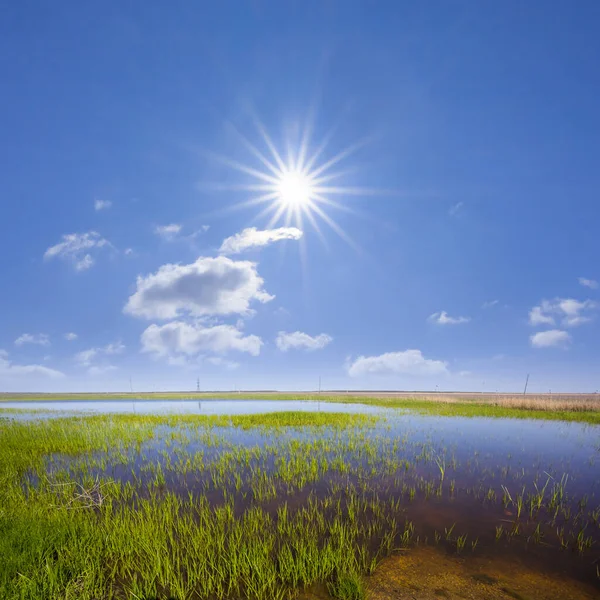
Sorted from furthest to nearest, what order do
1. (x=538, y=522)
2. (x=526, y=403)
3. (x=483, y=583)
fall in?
(x=526, y=403), (x=538, y=522), (x=483, y=583)

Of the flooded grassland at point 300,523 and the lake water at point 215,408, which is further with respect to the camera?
the lake water at point 215,408

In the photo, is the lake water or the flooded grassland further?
the lake water

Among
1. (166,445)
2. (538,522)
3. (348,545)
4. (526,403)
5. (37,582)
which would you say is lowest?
(526,403)

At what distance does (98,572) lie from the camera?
512 centimetres

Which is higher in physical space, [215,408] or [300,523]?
[300,523]

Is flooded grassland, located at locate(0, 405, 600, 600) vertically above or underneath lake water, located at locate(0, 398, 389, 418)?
above

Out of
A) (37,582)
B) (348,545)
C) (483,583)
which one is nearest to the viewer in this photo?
(37,582)

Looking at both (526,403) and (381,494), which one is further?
(526,403)

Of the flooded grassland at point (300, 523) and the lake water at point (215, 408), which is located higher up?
the flooded grassland at point (300, 523)

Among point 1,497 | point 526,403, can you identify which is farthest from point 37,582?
point 526,403

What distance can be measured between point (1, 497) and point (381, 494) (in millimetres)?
11127

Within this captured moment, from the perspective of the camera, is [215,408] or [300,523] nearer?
[300,523]

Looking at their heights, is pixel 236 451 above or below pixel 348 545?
below

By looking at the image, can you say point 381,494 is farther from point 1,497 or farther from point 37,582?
point 1,497
